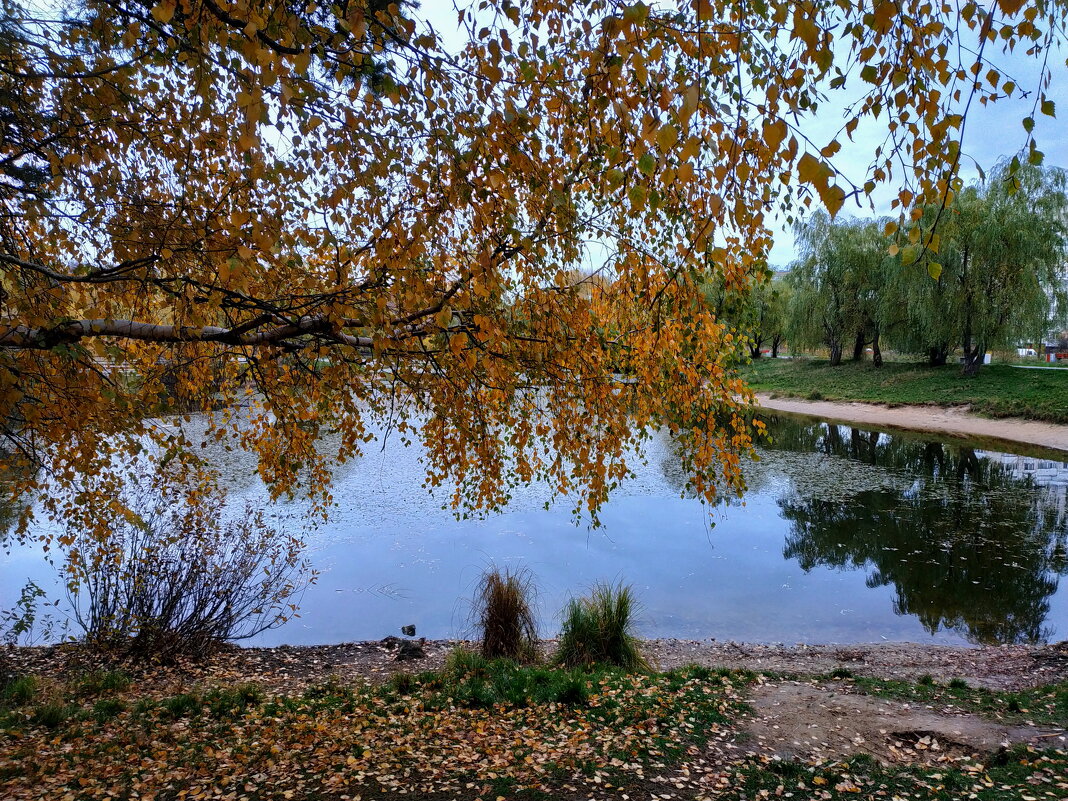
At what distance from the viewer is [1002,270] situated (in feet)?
82.4

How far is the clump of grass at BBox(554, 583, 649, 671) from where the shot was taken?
6.82 m

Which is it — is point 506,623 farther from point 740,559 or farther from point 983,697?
point 740,559

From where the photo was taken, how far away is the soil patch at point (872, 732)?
4.46 m

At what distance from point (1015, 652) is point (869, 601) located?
2.15 metres

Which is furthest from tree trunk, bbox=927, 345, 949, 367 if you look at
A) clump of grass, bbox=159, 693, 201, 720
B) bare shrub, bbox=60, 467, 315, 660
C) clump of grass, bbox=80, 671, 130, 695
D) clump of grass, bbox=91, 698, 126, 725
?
clump of grass, bbox=91, 698, 126, 725

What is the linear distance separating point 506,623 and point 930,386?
90.0ft

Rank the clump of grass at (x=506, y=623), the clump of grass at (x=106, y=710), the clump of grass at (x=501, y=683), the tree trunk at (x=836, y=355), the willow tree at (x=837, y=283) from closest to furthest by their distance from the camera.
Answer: the clump of grass at (x=106, y=710) → the clump of grass at (x=501, y=683) → the clump of grass at (x=506, y=623) → the willow tree at (x=837, y=283) → the tree trunk at (x=836, y=355)

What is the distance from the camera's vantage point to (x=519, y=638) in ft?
23.6

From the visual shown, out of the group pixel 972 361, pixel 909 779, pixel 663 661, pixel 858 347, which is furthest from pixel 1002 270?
pixel 909 779

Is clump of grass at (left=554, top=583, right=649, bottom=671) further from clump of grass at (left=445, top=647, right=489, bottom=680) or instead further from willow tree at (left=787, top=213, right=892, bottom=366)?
willow tree at (left=787, top=213, right=892, bottom=366)

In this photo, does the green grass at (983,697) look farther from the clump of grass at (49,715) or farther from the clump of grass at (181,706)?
the clump of grass at (49,715)

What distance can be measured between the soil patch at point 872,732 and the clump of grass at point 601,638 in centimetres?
160

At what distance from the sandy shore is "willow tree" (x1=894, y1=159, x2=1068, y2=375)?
3.30 m

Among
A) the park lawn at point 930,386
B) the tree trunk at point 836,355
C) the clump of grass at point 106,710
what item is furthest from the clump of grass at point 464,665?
the tree trunk at point 836,355
